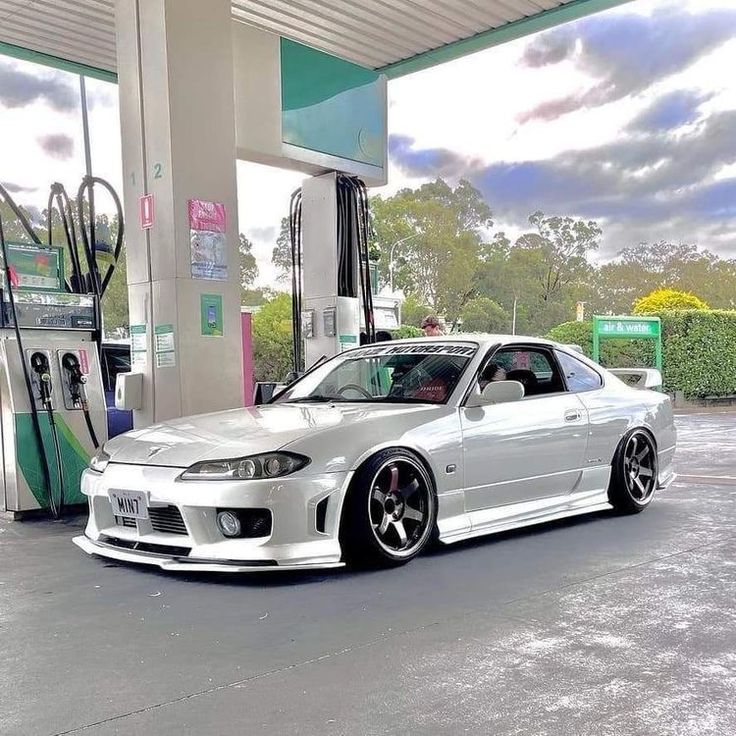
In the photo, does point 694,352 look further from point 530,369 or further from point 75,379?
point 75,379

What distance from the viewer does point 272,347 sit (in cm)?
2658

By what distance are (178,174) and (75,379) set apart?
1.77 meters

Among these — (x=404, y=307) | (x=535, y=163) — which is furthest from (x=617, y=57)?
(x=404, y=307)

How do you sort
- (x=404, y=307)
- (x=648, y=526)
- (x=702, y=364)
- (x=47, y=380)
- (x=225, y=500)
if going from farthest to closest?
1. (x=404, y=307)
2. (x=702, y=364)
3. (x=47, y=380)
4. (x=648, y=526)
5. (x=225, y=500)

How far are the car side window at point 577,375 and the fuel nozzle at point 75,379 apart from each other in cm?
362

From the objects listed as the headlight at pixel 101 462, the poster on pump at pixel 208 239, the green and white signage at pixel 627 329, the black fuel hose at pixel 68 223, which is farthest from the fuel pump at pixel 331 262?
the green and white signage at pixel 627 329

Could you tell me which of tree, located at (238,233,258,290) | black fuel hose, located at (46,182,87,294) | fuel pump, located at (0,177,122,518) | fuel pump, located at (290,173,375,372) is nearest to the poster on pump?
fuel pump, located at (0,177,122,518)

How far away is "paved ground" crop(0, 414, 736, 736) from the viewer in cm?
260

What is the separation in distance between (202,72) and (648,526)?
4.79m

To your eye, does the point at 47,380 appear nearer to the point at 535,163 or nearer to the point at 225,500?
the point at 225,500

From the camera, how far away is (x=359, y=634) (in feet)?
11.1

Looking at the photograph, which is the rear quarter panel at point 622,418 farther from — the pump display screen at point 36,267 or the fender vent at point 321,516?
the pump display screen at point 36,267

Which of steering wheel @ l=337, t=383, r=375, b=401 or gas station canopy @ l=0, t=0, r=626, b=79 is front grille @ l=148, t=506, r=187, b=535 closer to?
Answer: steering wheel @ l=337, t=383, r=375, b=401

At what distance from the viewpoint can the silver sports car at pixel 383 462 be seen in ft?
13.5
